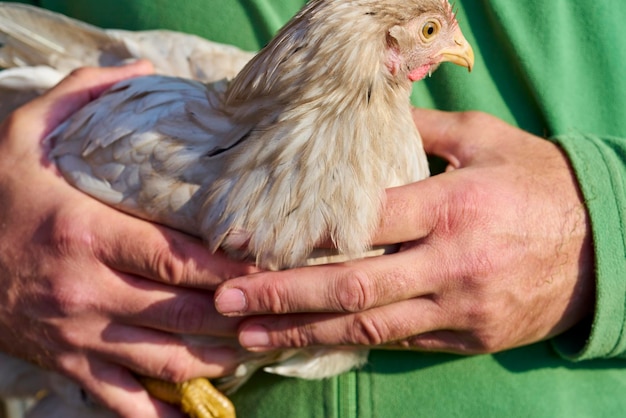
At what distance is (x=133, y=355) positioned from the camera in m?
1.72

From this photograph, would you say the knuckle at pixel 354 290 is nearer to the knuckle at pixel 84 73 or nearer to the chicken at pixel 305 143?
the chicken at pixel 305 143

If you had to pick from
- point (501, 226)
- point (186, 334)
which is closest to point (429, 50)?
point (501, 226)

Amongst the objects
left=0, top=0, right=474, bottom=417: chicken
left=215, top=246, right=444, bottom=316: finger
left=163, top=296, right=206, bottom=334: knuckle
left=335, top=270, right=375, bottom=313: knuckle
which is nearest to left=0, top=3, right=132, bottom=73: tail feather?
left=0, top=0, right=474, bottom=417: chicken

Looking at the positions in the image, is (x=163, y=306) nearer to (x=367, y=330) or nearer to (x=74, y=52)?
(x=367, y=330)

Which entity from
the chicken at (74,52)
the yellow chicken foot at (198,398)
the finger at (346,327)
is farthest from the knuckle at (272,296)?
the chicken at (74,52)

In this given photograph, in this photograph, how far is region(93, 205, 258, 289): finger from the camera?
156cm

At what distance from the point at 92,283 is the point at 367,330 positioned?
0.63 m

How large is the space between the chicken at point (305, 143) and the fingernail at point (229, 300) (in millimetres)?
84

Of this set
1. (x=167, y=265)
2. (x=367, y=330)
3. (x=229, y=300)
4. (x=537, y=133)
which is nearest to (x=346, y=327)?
(x=367, y=330)

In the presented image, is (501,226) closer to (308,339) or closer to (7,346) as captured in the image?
(308,339)

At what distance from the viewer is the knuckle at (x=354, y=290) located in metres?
1.48

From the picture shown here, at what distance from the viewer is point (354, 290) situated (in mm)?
1479

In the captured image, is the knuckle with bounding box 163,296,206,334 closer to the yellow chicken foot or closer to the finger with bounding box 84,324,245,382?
the finger with bounding box 84,324,245,382

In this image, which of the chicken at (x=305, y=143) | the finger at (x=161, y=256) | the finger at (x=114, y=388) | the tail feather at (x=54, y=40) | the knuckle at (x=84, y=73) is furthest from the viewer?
the tail feather at (x=54, y=40)
